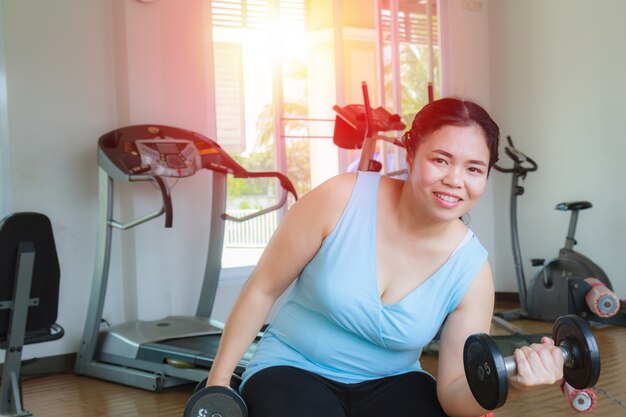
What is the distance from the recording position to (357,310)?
4.93 feet

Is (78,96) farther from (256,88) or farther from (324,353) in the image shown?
(324,353)

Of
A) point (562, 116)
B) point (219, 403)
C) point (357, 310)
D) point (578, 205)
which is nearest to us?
point (219, 403)

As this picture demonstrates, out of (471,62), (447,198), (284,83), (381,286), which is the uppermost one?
(471,62)

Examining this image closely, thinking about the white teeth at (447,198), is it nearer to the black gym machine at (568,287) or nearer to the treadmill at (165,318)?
the treadmill at (165,318)

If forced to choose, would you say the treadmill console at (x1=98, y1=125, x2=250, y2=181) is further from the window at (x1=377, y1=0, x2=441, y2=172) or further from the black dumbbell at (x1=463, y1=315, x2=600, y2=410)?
the black dumbbell at (x1=463, y1=315, x2=600, y2=410)

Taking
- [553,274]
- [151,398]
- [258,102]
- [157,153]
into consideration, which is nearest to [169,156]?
[157,153]

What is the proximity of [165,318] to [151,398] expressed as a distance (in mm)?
726

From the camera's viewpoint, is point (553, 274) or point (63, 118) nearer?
point (63, 118)

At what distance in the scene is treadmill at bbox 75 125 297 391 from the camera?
3576 millimetres

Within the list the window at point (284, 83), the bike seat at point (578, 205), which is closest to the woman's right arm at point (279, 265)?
the window at point (284, 83)

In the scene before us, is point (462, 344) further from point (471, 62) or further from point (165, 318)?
point (471, 62)

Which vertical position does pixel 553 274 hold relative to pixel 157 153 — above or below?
below

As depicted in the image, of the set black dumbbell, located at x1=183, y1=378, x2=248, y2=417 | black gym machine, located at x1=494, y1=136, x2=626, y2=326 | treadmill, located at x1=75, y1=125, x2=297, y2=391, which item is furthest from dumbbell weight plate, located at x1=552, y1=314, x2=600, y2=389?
black gym machine, located at x1=494, y1=136, x2=626, y2=326

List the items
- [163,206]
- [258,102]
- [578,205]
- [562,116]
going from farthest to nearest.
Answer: [562,116] → [258,102] → [578,205] → [163,206]
